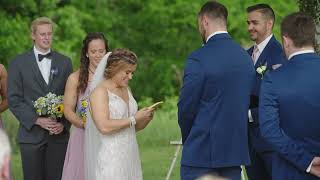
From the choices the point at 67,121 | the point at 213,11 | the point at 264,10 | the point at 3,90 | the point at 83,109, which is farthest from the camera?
the point at 3,90

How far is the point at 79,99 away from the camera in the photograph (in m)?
8.23

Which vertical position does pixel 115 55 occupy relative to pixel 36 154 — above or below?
above

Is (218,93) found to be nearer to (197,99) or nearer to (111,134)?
(197,99)

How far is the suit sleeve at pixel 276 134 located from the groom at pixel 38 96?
3029mm

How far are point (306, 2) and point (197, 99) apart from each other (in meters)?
3.10

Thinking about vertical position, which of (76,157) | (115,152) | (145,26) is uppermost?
(145,26)

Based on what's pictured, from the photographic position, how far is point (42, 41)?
8.38m

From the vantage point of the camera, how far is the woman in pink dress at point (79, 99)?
8172 millimetres

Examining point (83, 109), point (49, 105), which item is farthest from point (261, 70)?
point (49, 105)

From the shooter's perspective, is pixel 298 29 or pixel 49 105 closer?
pixel 298 29

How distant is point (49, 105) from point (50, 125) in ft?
0.66

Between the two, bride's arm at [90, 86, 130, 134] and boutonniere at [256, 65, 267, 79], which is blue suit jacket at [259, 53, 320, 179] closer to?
boutonniere at [256, 65, 267, 79]

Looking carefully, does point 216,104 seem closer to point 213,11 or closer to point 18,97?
point 213,11

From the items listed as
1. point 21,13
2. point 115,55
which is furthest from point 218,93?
point 21,13
